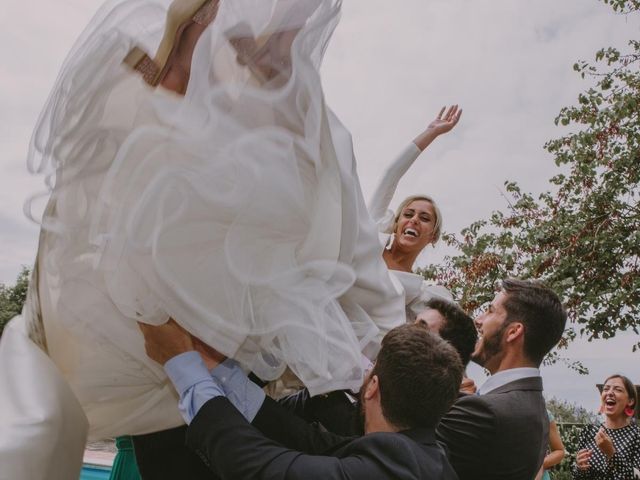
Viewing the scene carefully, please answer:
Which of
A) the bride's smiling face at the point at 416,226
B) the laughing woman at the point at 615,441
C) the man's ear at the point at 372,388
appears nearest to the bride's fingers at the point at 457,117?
the bride's smiling face at the point at 416,226

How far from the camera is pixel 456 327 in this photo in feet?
8.70

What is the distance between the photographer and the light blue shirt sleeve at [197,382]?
5.11ft

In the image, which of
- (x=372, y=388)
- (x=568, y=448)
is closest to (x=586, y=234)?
(x=568, y=448)

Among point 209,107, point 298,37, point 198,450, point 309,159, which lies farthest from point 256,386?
point 298,37

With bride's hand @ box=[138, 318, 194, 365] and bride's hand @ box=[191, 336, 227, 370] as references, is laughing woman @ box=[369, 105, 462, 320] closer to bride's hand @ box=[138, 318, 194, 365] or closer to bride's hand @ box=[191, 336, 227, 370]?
bride's hand @ box=[191, 336, 227, 370]

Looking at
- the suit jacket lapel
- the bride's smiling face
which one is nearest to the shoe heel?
the suit jacket lapel

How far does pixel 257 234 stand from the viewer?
1591 mm

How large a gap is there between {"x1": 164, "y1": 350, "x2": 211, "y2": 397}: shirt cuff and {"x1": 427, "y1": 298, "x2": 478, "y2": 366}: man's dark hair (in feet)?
4.20

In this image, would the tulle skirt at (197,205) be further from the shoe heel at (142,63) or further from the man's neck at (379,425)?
the man's neck at (379,425)

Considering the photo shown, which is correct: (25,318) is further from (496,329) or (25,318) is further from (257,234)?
(496,329)

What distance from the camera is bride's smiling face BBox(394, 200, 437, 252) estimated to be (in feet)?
11.3

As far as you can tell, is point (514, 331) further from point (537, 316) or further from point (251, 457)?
point (251, 457)

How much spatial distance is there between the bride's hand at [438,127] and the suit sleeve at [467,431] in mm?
1339

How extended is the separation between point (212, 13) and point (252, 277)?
0.65m
